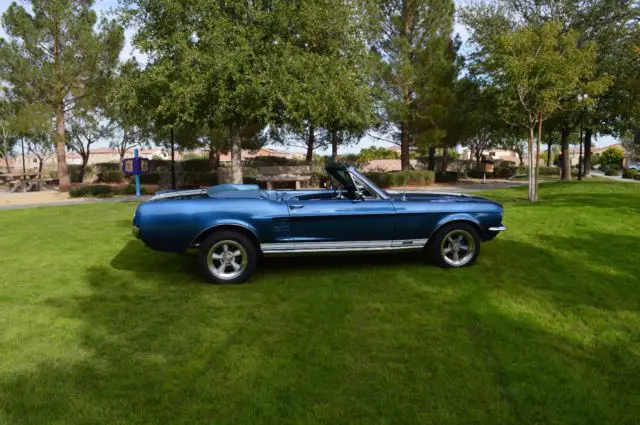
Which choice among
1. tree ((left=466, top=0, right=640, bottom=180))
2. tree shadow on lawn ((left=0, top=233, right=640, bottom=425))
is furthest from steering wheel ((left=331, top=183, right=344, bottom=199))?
tree ((left=466, top=0, right=640, bottom=180))

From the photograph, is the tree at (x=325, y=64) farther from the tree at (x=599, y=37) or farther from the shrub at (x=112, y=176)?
the shrub at (x=112, y=176)

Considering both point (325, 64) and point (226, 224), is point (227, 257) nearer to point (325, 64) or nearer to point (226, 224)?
point (226, 224)

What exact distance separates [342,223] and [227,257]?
1431mm

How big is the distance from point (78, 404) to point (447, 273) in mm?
4349

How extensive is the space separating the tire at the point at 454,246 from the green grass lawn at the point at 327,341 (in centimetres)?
24

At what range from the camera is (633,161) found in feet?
299

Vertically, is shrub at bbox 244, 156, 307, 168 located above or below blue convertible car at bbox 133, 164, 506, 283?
above

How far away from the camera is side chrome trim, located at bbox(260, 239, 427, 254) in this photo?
19.0 feet

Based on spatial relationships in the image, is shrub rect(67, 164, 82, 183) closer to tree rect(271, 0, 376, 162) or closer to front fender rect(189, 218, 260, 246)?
tree rect(271, 0, 376, 162)

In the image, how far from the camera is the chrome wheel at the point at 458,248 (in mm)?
6262

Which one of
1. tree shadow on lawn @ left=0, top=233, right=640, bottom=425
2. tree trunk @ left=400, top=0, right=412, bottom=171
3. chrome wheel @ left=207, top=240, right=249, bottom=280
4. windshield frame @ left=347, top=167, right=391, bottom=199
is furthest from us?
tree trunk @ left=400, top=0, right=412, bottom=171

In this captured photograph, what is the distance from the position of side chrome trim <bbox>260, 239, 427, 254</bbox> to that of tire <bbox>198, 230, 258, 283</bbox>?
224 millimetres

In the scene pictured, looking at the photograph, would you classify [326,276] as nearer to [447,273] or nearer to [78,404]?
[447,273]

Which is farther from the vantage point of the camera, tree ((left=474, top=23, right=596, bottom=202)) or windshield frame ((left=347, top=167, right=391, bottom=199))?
tree ((left=474, top=23, right=596, bottom=202))
